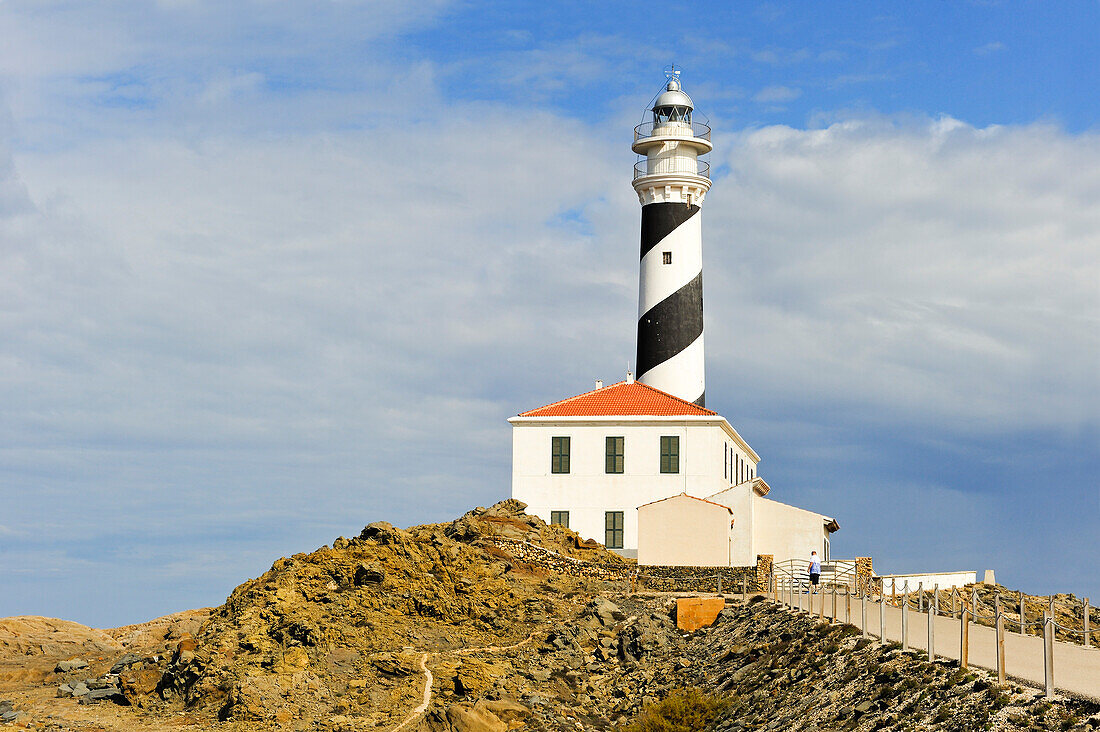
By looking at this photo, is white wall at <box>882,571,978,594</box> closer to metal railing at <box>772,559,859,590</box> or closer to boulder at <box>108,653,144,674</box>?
metal railing at <box>772,559,859,590</box>

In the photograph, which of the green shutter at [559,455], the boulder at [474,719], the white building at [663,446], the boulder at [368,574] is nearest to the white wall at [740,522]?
the white building at [663,446]

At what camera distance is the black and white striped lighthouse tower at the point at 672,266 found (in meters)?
37.8

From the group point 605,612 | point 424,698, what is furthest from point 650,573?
point 424,698

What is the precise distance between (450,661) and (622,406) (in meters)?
13.7

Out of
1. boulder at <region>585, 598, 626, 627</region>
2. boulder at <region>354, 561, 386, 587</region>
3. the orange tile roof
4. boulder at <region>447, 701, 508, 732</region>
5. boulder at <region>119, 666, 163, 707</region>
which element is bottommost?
boulder at <region>447, 701, 508, 732</region>

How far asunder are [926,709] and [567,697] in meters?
9.57

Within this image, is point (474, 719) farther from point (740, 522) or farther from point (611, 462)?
point (611, 462)

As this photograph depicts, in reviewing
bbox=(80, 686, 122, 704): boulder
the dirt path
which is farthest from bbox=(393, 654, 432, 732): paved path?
bbox=(80, 686, 122, 704): boulder

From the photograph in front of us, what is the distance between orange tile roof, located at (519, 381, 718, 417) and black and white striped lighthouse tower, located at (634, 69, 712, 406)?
235cm

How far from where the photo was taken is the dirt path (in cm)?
1920

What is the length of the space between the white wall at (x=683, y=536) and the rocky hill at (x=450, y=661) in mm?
1517

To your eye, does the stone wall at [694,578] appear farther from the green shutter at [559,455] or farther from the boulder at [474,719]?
the boulder at [474,719]

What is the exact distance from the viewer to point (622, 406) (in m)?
34.3

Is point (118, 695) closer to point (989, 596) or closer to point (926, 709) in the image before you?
point (926, 709)
